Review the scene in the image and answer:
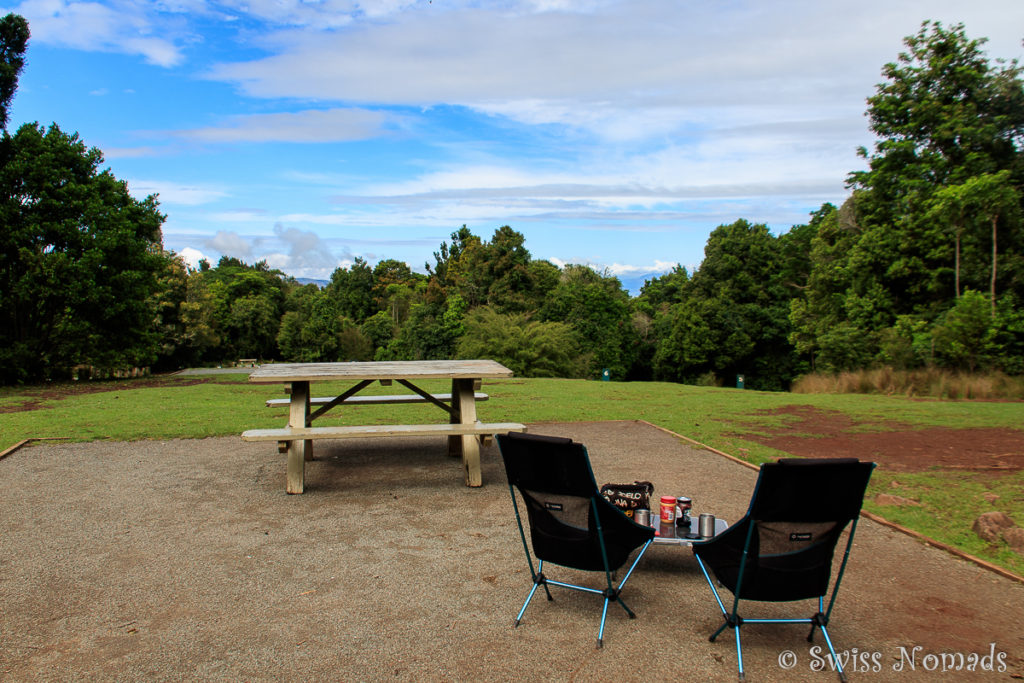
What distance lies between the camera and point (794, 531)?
3068mm

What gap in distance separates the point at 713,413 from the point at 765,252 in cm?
3893

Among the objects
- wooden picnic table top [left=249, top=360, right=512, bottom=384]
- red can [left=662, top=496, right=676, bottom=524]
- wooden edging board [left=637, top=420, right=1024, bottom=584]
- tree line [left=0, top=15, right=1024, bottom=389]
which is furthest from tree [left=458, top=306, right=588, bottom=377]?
red can [left=662, top=496, right=676, bottom=524]

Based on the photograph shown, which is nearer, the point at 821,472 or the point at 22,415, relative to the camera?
the point at 821,472

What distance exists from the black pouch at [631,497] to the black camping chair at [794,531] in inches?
39.3

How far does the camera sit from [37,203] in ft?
61.9

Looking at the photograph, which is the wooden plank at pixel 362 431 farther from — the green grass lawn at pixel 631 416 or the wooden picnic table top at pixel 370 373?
the green grass lawn at pixel 631 416

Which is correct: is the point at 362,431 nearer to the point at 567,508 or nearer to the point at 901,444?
the point at 567,508

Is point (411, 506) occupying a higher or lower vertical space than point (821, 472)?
lower

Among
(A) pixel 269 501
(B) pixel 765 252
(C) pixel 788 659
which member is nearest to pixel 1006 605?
(C) pixel 788 659

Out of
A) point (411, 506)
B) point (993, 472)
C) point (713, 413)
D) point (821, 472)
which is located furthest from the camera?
point (713, 413)

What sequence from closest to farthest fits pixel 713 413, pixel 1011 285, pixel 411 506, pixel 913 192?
pixel 411 506
pixel 713 413
pixel 1011 285
pixel 913 192

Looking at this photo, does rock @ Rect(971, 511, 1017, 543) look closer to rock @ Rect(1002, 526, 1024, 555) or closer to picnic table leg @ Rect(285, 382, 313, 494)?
rock @ Rect(1002, 526, 1024, 555)

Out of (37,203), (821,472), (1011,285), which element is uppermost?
(37,203)

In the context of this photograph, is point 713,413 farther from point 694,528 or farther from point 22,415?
point 22,415
